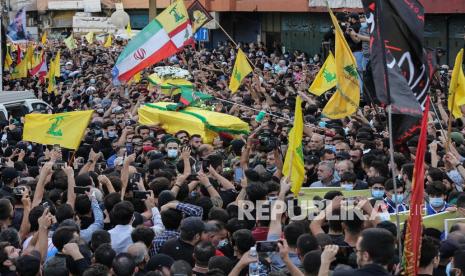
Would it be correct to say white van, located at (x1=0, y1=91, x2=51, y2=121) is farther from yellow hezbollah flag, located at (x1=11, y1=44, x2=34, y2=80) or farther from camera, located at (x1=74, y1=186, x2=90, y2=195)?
camera, located at (x1=74, y1=186, x2=90, y2=195)

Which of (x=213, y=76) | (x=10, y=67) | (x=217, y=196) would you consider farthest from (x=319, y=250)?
(x=10, y=67)

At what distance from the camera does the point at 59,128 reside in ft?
41.5

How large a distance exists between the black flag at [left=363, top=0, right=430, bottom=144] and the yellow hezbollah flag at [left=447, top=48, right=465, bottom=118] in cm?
408

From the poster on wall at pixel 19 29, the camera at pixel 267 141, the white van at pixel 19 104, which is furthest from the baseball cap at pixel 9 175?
the poster on wall at pixel 19 29

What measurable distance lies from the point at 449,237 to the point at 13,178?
217 inches

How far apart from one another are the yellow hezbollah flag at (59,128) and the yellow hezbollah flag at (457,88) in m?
4.33

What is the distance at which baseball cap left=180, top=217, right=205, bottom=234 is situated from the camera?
7461mm

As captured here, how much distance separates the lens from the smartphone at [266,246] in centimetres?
646

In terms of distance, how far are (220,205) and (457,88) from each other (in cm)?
479

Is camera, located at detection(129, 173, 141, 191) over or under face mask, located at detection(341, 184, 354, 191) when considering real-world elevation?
over

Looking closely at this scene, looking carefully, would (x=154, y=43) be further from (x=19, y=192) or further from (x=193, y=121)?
(x=19, y=192)

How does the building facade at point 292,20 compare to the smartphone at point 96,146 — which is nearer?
the smartphone at point 96,146

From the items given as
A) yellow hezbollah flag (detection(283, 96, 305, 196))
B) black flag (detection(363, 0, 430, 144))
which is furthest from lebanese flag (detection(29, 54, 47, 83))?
A: black flag (detection(363, 0, 430, 144))

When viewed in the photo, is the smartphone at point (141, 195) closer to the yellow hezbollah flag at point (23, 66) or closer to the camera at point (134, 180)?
the camera at point (134, 180)
